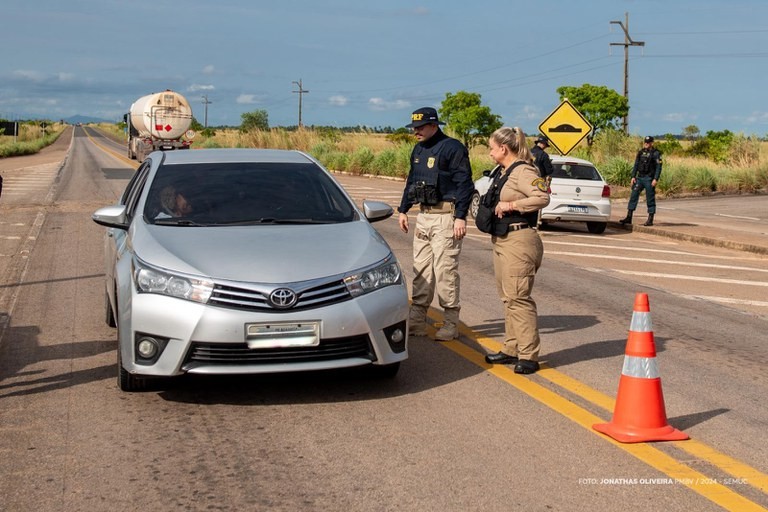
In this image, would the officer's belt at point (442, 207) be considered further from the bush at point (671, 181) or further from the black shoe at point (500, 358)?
the bush at point (671, 181)

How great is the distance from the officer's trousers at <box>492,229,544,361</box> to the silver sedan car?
37.1 inches

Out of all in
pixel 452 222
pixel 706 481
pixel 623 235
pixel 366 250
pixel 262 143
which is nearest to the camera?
pixel 706 481

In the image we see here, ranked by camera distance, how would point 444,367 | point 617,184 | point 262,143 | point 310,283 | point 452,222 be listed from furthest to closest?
point 262,143, point 617,184, point 452,222, point 444,367, point 310,283

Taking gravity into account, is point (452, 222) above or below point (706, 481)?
above

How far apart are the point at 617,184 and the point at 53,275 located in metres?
22.5

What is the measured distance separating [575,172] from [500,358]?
534 inches

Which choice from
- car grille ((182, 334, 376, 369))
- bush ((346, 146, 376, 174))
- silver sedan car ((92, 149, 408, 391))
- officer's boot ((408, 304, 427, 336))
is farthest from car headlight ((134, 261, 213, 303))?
bush ((346, 146, 376, 174))

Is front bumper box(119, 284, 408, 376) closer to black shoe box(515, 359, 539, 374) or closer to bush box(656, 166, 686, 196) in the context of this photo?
black shoe box(515, 359, 539, 374)

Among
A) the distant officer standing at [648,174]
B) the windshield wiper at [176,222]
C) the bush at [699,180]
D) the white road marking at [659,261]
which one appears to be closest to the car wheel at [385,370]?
the windshield wiper at [176,222]

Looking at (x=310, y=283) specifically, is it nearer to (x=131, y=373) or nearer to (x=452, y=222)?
(x=131, y=373)

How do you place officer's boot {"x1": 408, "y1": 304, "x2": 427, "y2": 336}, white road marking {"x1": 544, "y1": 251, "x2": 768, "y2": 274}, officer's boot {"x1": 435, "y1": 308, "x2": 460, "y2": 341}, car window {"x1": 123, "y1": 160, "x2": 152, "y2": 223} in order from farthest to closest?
white road marking {"x1": 544, "y1": 251, "x2": 768, "y2": 274} → officer's boot {"x1": 408, "y1": 304, "x2": 427, "y2": 336} → officer's boot {"x1": 435, "y1": 308, "x2": 460, "y2": 341} → car window {"x1": 123, "y1": 160, "x2": 152, "y2": 223}

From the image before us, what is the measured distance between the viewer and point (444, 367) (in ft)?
24.2

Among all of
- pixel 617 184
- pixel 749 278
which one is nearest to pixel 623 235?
pixel 749 278

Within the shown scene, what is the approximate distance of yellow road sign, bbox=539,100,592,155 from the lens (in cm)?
2345
